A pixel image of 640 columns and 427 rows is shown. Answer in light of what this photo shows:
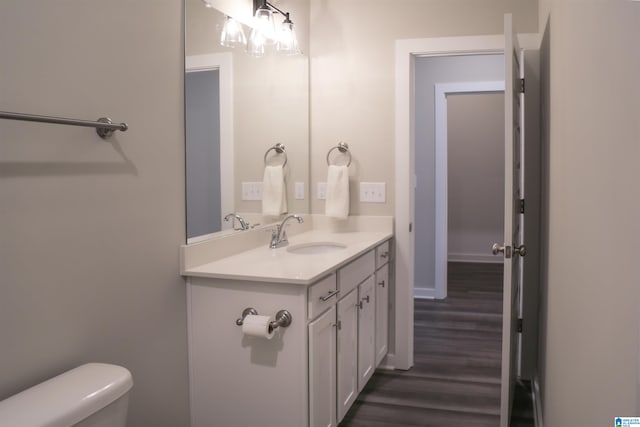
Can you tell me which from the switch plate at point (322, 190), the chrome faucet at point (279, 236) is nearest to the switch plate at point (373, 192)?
the switch plate at point (322, 190)

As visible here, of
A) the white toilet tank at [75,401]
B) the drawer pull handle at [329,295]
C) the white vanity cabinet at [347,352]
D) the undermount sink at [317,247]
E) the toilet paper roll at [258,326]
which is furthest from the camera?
the undermount sink at [317,247]

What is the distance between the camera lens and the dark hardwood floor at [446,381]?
107 inches

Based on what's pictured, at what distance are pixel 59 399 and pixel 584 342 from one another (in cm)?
124

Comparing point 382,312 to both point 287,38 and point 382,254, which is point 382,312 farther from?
point 287,38

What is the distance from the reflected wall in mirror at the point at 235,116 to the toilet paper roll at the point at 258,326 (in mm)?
444

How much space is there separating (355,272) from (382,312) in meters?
0.69

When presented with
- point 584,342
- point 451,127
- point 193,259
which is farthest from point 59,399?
point 451,127

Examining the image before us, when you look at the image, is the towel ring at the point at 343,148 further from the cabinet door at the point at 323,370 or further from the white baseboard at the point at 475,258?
the white baseboard at the point at 475,258

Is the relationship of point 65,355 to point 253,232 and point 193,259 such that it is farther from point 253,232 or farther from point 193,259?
point 253,232

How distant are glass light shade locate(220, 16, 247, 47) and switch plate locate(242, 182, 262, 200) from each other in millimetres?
672

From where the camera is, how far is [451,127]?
7.16 metres

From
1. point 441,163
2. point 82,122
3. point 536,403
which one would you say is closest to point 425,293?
point 441,163

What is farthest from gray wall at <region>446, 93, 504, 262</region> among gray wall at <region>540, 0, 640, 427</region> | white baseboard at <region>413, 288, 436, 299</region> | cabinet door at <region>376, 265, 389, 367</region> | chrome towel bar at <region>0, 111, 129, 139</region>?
chrome towel bar at <region>0, 111, 129, 139</region>

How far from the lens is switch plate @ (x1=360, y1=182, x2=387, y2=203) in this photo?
3.33m
